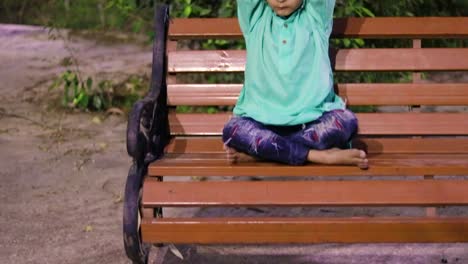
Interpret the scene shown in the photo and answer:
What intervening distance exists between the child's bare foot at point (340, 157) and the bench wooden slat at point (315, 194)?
169 millimetres

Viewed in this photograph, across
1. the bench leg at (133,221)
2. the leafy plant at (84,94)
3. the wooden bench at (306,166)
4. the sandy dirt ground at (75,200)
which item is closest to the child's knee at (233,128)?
the wooden bench at (306,166)

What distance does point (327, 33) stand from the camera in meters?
4.12

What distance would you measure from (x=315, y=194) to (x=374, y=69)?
105 cm

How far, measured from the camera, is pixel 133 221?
11.4ft

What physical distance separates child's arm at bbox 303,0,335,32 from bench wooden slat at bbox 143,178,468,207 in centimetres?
87

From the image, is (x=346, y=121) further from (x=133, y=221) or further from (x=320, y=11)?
(x=133, y=221)

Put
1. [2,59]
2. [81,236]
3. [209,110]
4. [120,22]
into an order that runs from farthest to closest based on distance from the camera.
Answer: [120,22]
[2,59]
[209,110]
[81,236]

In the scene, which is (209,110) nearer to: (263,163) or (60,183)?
(60,183)

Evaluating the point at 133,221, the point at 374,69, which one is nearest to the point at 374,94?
the point at 374,69

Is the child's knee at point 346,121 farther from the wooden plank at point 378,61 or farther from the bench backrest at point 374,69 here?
the wooden plank at point 378,61

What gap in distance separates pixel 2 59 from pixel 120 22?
1.64 metres

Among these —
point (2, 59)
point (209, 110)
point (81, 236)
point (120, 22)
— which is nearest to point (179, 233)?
point (81, 236)

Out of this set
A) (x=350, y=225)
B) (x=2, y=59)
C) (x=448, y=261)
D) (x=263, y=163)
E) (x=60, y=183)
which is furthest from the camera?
(x=2, y=59)

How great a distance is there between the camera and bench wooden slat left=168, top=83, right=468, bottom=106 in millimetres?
4285
